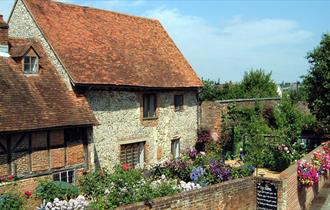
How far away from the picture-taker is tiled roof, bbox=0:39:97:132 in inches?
575

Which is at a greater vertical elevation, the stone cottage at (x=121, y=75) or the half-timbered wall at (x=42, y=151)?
the stone cottage at (x=121, y=75)

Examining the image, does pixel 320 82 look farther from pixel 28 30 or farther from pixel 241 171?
pixel 28 30

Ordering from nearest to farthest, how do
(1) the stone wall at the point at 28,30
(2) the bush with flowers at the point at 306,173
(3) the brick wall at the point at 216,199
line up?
(3) the brick wall at the point at 216,199 → (2) the bush with flowers at the point at 306,173 → (1) the stone wall at the point at 28,30

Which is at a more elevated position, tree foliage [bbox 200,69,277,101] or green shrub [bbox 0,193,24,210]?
tree foliage [bbox 200,69,277,101]

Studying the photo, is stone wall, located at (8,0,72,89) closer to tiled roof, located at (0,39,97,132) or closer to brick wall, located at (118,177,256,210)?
tiled roof, located at (0,39,97,132)

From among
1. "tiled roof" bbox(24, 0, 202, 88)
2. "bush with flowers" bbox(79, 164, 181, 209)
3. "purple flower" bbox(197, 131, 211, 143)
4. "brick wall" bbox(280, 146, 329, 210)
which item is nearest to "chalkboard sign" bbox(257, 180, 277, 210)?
"brick wall" bbox(280, 146, 329, 210)

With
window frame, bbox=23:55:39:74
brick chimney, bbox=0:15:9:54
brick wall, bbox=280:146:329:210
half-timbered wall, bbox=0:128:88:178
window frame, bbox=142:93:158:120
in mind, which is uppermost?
brick chimney, bbox=0:15:9:54

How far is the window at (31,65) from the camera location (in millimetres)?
16920

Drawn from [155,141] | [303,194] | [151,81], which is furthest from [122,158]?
[303,194]

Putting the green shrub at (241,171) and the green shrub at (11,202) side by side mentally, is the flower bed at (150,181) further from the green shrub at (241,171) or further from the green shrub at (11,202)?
the green shrub at (11,202)

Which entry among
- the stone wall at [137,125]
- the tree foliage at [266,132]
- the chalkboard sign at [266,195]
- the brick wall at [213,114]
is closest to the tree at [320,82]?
the tree foliage at [266,132]

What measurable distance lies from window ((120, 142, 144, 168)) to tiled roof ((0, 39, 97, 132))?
3.17 meters

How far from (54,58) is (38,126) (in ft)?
13.7

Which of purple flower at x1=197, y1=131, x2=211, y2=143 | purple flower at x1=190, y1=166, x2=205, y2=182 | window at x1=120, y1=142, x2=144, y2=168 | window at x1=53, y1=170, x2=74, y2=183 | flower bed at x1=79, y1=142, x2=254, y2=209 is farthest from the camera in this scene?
purple flower at x1=197, y1=131, x2=211, y2=143
